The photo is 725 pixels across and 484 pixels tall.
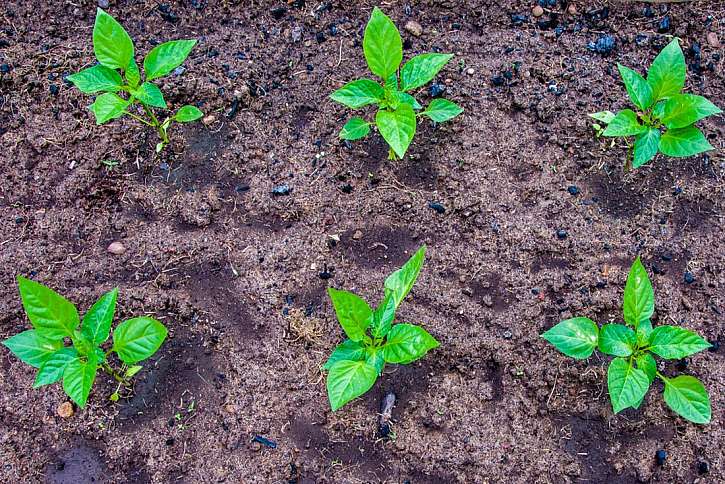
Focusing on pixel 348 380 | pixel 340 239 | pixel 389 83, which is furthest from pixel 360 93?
pixel 348 380

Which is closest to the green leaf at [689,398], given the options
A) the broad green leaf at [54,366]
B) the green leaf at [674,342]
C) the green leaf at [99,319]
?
the green leaf at [674,342]

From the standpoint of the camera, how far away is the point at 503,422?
2420 mm

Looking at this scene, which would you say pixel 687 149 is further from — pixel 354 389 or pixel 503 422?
pixel 354 389

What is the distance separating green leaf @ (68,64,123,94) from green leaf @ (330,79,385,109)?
959 mm

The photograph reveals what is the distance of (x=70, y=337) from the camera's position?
2.22 m

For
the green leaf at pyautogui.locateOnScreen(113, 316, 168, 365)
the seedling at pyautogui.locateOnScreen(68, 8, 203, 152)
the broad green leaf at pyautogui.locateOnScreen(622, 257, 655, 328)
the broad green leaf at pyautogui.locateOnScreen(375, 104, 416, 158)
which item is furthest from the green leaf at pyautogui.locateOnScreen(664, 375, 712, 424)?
the seedling at pyautogui.locateOnScreen(68, 8, 203, 152)

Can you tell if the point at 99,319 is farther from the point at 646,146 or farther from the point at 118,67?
the point at 646,146

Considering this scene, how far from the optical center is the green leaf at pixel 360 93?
253 cm

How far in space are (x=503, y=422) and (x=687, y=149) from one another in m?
1.33

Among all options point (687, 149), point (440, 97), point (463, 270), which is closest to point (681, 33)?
point (687, 149)

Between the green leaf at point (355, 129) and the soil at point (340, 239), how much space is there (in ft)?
0.66

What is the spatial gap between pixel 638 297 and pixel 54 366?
6.97ft

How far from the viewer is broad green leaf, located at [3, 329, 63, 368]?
222 cm

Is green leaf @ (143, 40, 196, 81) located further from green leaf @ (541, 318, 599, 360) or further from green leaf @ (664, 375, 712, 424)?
green leaf @ (664, 375, 712, 424)
